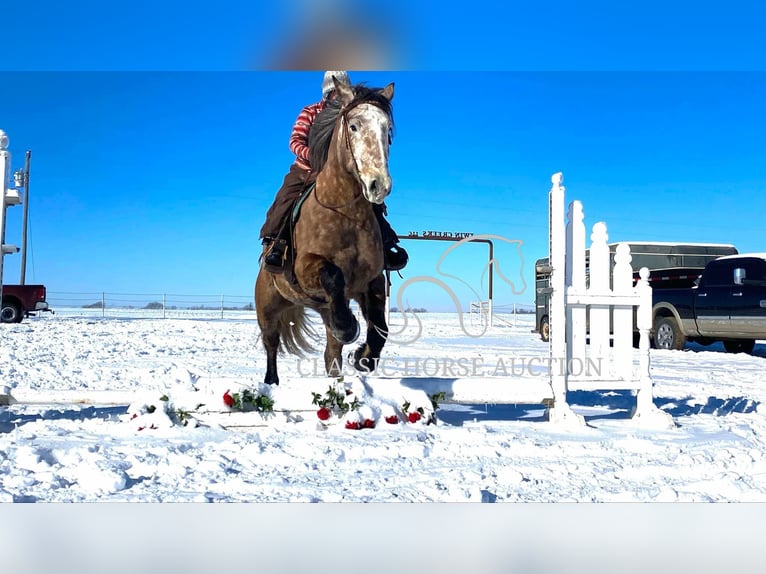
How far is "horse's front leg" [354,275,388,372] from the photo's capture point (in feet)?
14.1

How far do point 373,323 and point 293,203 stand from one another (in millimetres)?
1001

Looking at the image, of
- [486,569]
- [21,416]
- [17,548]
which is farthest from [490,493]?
[21,416]

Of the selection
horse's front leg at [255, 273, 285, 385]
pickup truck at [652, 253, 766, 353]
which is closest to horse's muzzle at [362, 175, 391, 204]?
horse's front leg at [255, 273, 285, 385]

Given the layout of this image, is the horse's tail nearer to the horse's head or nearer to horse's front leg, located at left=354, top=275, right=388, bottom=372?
horse's front leg, located at left=354, top=275, right=388, bottom=372

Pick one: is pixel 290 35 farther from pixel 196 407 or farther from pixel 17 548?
pixel 17 548

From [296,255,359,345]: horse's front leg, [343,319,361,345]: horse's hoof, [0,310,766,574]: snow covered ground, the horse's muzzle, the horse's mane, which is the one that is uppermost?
the horse's mane

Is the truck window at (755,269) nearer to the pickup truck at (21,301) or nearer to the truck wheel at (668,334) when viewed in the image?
the truck wheel at (668,334)

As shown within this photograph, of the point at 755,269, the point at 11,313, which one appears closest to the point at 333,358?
the point at 755,269

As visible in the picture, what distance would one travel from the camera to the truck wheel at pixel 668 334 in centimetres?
1071

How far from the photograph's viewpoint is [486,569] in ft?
6.31

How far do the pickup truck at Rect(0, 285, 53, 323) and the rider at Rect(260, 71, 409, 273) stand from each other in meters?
12.8

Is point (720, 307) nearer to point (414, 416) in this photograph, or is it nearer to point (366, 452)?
point (414, 416)

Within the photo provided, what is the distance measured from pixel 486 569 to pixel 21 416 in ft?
12.4

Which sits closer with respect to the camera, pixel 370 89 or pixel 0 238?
pixel 370 89
